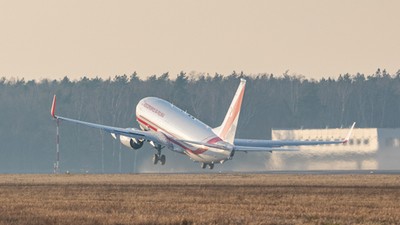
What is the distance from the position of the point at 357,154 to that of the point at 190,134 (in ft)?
67.5

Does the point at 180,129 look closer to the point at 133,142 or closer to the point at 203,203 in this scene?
the point at 133,142

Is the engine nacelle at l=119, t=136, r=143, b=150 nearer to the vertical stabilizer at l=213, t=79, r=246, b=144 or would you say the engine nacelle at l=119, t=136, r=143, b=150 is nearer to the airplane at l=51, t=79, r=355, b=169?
the airplane at l=51, t=79, r=355, b=169

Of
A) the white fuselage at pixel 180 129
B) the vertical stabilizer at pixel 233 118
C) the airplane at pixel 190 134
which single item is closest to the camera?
the vertical stabilizer at pixel 233 118

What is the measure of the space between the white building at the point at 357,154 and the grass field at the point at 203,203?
122ft

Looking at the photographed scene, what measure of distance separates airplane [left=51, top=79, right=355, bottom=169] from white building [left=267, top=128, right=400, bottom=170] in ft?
25.1

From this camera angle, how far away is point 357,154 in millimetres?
119812

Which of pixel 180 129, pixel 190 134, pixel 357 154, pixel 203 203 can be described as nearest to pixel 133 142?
pixel 180 129

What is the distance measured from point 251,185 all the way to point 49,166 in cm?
11335

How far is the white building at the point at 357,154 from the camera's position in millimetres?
119250

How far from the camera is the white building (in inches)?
4695

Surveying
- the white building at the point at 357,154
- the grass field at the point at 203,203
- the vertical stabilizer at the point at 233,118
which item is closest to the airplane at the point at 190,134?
the vertical stabilizer at the point at 233,118

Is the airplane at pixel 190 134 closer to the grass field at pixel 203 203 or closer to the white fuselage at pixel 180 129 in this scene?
the white fuselage at pixel 180 129

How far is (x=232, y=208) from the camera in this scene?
54688 millimetres

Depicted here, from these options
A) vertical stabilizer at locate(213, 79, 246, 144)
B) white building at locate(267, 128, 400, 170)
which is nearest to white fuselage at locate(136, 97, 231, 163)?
vertical stabilizer at locate(213, 79, 246, 144)
